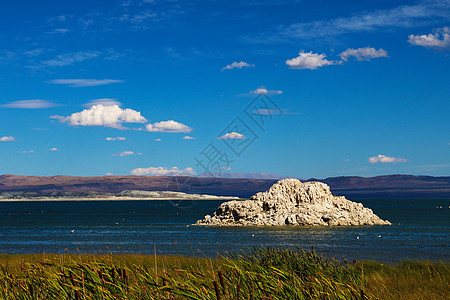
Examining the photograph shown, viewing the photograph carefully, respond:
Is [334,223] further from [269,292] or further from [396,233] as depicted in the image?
[269,292]

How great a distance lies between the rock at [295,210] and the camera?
6719 centimetres

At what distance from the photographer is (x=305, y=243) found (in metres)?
46.6

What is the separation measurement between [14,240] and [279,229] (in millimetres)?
30781

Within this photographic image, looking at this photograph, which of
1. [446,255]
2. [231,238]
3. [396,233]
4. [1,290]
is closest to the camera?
[1,290]

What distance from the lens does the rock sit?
6719 cm

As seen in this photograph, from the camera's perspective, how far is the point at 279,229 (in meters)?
62.1

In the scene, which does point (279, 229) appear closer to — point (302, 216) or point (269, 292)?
point (302, 216)

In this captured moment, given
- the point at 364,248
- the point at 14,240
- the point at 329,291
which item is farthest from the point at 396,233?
the point at 329,291

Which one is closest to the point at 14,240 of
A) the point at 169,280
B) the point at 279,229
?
the point at 279,229

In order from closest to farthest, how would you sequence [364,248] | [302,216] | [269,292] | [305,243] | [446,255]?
[269,292] < [446,255] < [364,248] < [305,243] < [302,216]

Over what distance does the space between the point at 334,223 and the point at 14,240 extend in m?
39.7

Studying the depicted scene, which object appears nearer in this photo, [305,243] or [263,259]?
[263,259]

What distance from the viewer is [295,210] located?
6850cm

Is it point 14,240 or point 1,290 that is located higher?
point 1,290
